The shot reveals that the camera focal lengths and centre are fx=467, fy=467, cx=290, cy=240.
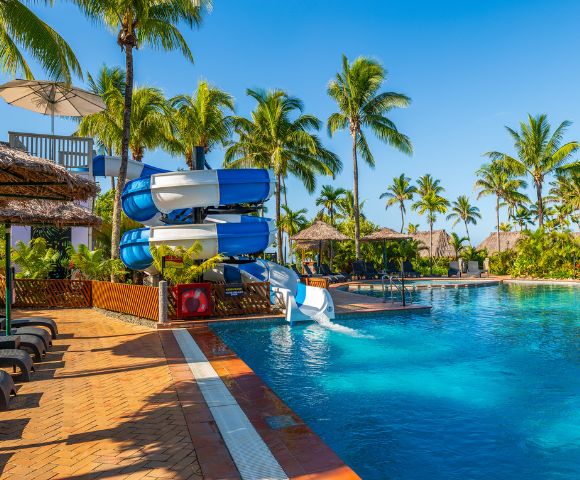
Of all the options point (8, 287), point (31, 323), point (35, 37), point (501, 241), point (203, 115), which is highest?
point (203, 115)

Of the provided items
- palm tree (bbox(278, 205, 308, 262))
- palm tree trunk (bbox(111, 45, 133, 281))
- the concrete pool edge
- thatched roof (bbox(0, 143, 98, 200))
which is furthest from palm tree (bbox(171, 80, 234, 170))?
the concrete pool edge

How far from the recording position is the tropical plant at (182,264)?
11.9m

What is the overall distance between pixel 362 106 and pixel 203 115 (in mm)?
9605

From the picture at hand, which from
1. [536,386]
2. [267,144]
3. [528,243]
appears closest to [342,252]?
[267,144]

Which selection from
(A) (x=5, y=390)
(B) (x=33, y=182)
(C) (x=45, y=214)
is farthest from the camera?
(C) (x=45, y=214)

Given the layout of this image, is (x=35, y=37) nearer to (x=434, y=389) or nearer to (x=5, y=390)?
(x=5, y=390)

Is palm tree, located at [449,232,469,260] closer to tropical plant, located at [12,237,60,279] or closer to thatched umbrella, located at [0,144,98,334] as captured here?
tropical plant, located at [12,237,60,279]

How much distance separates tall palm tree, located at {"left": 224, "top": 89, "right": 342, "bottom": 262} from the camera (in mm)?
26469

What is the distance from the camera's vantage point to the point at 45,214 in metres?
9.91

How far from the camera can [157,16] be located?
644 inches

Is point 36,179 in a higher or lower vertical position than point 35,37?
lower

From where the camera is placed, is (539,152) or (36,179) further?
(539,152)

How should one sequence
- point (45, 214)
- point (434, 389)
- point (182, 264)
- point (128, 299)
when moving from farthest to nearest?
point (128, 299) < point (182, 264) < point (45, 214) < point (434, 389)

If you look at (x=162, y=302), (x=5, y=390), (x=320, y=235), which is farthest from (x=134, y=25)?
(x=320, y=235)
